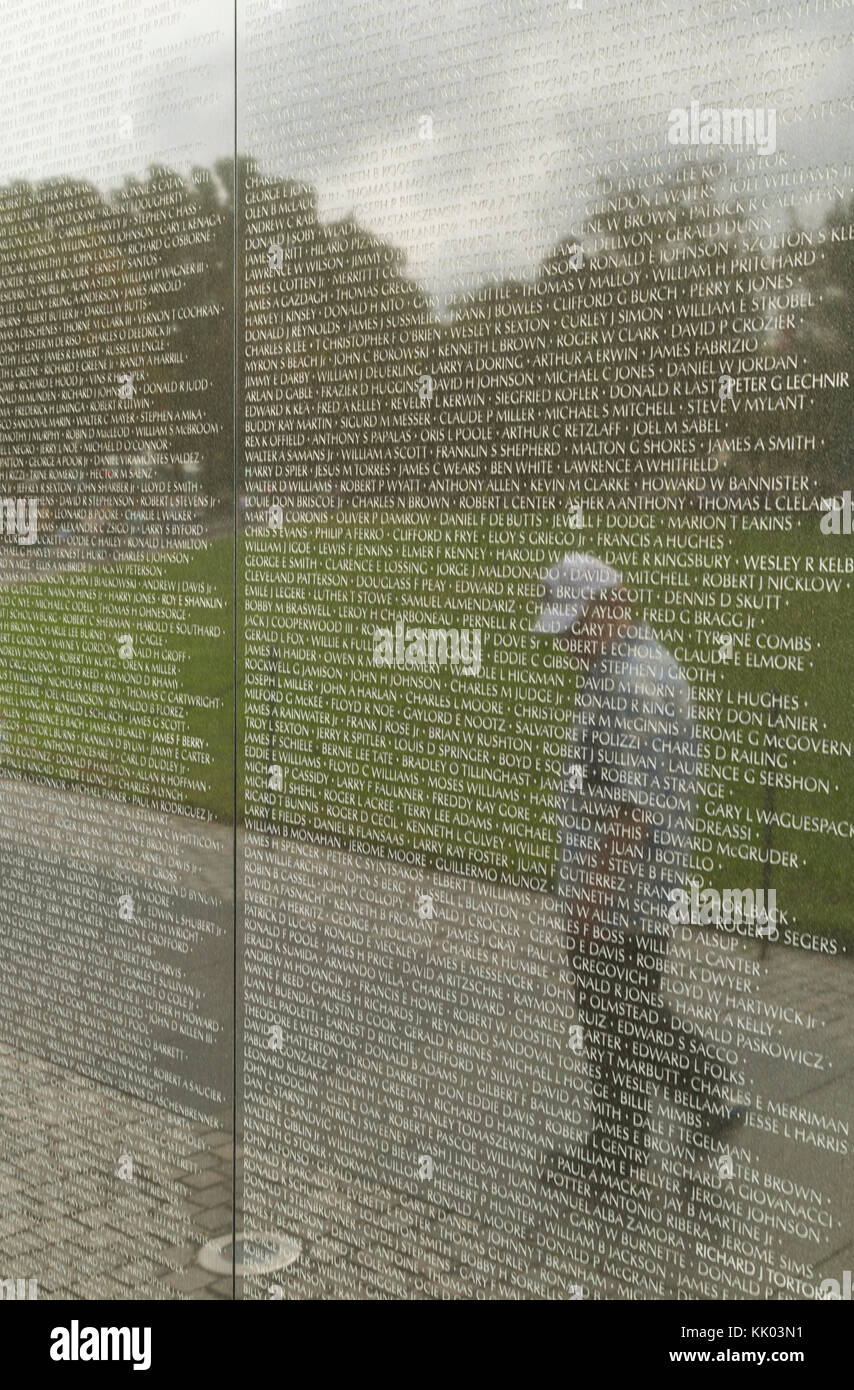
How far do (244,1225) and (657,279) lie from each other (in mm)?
2650

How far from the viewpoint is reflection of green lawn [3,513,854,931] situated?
300 cm

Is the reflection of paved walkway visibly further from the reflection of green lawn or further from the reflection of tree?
the reflection of tree

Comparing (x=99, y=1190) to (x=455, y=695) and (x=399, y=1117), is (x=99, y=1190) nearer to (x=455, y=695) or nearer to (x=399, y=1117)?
(x=399, y=1117)

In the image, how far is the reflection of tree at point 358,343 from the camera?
3.12 m

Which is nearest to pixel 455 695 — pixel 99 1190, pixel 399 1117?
pixel 399 1117

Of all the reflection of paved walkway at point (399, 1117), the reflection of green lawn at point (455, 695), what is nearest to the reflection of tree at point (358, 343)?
the reflection of green lawn at point (455, 695)

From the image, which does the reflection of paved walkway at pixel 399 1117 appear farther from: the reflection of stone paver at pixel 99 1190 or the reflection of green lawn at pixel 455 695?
the reflection of green lawn at pixel 455 695

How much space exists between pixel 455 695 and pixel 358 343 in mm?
911

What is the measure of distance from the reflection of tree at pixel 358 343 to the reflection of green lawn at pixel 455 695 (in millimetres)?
148

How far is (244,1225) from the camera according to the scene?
4125 millimetres

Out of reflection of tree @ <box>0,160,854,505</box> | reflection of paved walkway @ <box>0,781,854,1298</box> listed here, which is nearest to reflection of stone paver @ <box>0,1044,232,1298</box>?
reflection of paved walkway @ <box>0,781,854,1298</box>

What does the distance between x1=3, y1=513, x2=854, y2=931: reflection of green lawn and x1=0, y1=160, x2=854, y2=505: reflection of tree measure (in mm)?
148

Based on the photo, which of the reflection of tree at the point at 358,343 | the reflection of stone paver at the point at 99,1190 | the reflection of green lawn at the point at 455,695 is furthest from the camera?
the reflection of stone paver at the point at 99,1190

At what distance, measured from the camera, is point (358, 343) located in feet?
12.4
